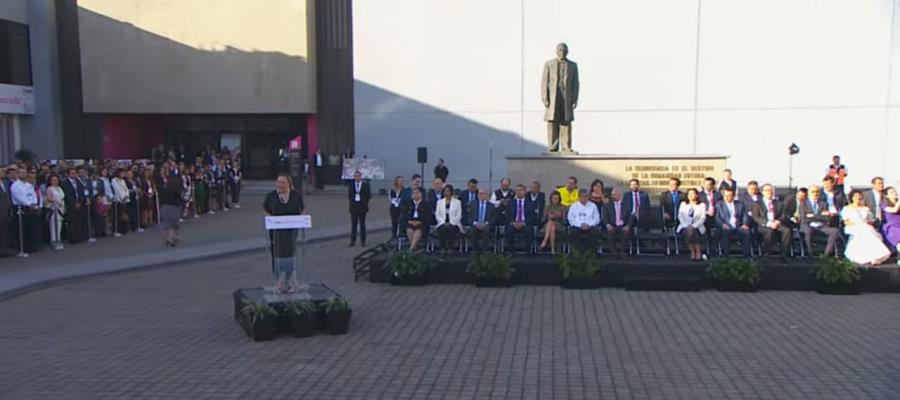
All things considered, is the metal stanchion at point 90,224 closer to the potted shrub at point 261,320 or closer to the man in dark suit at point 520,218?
the man in dark suit at point 520,218

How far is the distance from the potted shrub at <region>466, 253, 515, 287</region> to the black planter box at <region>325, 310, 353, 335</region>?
3.56m

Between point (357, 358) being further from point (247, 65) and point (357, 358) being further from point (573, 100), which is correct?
point (247, 65)

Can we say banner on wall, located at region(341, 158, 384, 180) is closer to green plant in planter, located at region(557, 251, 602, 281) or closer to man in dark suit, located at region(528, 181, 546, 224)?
man in dark suit, located at region(528, 181, 546, 224)

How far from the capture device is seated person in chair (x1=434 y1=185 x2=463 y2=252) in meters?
14.2

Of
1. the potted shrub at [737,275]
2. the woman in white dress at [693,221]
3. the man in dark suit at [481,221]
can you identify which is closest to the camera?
the potted shrub at [737,275]

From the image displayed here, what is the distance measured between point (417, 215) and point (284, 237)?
522 centimetres

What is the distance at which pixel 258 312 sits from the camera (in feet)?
27.9

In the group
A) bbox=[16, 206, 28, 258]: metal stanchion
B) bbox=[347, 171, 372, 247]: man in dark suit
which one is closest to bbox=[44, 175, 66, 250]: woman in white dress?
bbox=[16, 206, 28, 258]: metal stanchion

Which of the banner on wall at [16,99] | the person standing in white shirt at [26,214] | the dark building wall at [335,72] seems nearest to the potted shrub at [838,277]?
the person standing in white shirt at [26,214]

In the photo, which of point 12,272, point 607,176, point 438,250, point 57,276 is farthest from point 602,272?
point 12,272

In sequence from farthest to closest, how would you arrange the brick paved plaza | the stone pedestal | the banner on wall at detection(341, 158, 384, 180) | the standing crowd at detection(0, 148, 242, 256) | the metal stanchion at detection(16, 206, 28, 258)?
the banner on wall at detection(341, 158, 384, 180)
the stone pedestal
the standing crowd at detection(0, 148, 242, 256)
the metal stanchion at detection(16, 206, 28, 258)
the brick paved plaza

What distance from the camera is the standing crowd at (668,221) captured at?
12891 mm

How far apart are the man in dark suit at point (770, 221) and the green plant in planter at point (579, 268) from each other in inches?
130

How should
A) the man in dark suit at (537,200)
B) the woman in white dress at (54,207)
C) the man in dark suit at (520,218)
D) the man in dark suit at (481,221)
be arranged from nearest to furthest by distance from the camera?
the man in dark suit at (520,218), the man in dark suit at (481,221), the man in dark suit at (537,200), the woman in white dress at (54,207)
